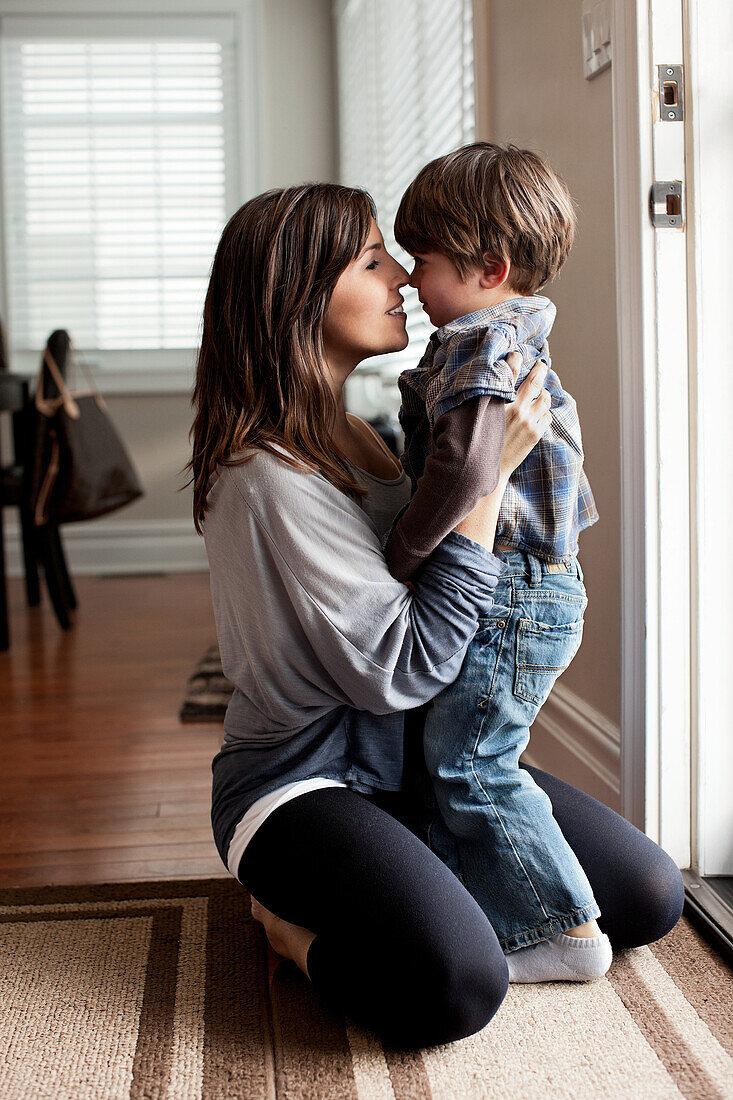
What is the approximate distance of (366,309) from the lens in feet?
4.15

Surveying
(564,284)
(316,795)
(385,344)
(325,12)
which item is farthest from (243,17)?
(316,795)

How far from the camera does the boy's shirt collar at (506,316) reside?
4.01ft

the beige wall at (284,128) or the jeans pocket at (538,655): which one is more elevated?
the beige wall at (284,128)

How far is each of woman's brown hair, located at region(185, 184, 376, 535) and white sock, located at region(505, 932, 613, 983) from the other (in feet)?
1.93

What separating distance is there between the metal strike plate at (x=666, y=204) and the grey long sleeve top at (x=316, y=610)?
539 mm

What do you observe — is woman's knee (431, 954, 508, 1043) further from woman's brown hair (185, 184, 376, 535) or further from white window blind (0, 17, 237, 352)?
white window blind (0, 17, 237, 352)

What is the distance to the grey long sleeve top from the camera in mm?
1169

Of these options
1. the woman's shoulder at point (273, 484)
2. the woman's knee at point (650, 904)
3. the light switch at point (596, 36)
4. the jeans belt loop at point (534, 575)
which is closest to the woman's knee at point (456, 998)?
the woman's knee at point (650, 904)

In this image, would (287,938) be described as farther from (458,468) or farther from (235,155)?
(235,155)

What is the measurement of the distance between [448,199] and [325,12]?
12.9 feet

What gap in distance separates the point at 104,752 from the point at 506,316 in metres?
1.49

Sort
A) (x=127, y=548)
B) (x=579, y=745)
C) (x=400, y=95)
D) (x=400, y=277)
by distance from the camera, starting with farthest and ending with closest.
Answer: (x=127, y=548)
(x=400, y=95)
(x=579, y=745)
(x=400, y=277)

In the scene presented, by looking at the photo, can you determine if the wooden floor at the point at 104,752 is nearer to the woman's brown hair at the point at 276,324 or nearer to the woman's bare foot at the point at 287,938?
the woman's bare foot at the point at 287,938

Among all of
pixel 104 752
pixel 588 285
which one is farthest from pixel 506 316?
pixel 104 752
